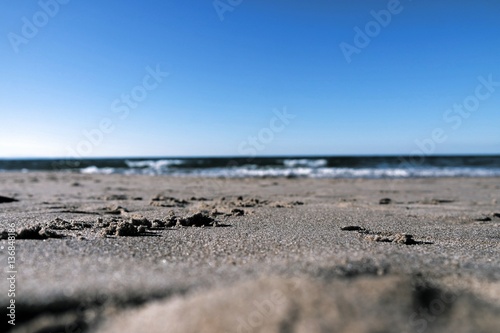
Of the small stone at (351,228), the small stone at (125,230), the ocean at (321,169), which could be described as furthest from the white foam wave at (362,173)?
the small stone at (125,230)

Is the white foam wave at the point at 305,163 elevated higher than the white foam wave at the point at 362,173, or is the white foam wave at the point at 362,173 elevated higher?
the white foam wave at the point at 305,163

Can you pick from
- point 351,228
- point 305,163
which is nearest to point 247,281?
point 351,228

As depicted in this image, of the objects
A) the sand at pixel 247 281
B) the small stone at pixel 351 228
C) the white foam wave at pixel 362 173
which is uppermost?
the sand at pixel 247 281

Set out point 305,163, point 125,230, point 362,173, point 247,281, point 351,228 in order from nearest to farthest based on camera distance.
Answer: point 247,281 < point 125,230 < point 351,228 < point 362,173 < point 305,163

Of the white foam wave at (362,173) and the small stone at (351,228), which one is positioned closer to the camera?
the small stone at (351,228)

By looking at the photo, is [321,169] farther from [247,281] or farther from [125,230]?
[247,281]

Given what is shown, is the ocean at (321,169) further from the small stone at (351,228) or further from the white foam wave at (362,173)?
the small stone at (351,228)

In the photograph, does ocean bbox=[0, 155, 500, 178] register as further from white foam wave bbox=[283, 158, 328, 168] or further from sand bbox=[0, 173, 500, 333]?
sand bbox=[0, 173, 500, 333]

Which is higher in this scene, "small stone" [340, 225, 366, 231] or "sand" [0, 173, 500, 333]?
"sand" [0, 173, 500, 333]

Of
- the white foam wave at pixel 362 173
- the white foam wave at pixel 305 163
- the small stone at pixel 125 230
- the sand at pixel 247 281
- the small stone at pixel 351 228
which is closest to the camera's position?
the sand at pixel 247 281

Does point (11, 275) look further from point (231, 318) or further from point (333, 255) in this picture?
point (333, 255)

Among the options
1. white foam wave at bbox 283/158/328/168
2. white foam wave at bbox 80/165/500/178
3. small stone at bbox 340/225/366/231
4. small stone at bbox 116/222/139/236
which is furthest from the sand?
white foam wave at bbox 283/158/328/168

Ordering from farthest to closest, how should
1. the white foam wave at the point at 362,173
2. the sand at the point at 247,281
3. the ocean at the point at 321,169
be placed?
the ocean at the point at 321,169, the white foam wave at the point at 362,173, the sand at the point at 247,281

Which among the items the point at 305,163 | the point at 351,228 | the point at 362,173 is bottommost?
the point at 362,173
